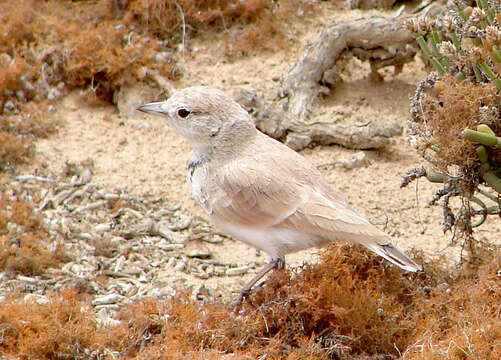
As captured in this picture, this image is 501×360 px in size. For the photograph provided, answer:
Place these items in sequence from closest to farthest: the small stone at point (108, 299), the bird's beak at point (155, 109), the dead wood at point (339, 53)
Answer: the bird's beak at point (155, 109) → the small stone at point (108, 299) → the dead wood at point (339, 53)

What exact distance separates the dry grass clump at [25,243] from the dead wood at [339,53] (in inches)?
109

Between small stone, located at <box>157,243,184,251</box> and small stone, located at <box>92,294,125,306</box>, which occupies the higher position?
small stone, located at <box>92,294,125,306</box>

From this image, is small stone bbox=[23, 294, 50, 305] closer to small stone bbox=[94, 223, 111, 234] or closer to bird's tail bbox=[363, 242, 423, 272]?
small stone bbox=[94, 223, 111, 234]

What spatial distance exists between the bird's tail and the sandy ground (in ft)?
4.18

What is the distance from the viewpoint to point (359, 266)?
191 inches

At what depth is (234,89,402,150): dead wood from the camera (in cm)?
690

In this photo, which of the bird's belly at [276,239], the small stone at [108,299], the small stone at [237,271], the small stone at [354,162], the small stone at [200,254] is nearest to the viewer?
the bird's belly at [276,239]

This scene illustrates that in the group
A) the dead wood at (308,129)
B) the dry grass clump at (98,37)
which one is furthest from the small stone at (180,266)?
the dry grass clump at (98,37)

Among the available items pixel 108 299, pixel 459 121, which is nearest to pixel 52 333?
pixel 108 299

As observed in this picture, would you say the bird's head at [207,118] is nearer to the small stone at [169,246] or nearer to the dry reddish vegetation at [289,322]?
the dry reddish vegetation at [289,322]

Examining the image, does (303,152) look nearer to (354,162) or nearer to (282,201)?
(354,162)

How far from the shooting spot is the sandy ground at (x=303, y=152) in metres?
6.23

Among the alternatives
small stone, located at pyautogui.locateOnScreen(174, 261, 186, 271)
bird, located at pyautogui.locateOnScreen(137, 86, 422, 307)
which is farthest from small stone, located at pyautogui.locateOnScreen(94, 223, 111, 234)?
bird, located at pyautogui.locateOnScreen(137, 86, 422, 307)

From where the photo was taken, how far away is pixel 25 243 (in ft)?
18.9
